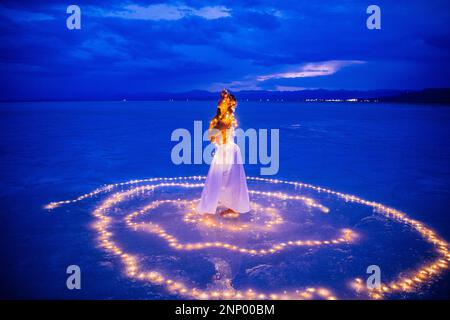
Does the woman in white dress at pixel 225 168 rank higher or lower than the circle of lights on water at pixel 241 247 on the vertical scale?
higher

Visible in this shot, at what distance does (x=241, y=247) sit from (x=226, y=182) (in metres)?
1.64

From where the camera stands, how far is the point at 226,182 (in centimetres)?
699

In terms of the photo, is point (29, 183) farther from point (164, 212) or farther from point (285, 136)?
point (285, 136)

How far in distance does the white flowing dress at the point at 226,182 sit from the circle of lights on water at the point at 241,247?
1.30ft

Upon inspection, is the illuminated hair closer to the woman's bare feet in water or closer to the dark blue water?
the woman's bare feet in water

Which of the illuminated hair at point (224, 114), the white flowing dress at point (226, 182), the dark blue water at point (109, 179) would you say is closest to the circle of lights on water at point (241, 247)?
the dark blue water at point (109, 179)

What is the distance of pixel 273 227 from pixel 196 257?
1831 mm

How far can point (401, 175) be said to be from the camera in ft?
37.6

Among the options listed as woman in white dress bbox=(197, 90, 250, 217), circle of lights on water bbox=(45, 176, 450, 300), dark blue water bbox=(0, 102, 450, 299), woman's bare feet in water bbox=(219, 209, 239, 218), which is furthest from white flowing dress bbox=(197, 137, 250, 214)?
dark blue water bbox=(0, 102, 450, 299)

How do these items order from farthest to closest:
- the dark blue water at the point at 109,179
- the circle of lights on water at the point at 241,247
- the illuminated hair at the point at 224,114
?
1. the illuminated hair at the point at 224,114
2. the dark blue water at the point at 109,179
3. the circle of lights on water at the point at 241,247

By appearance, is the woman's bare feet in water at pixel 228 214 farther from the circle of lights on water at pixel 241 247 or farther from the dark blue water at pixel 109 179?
the dark blue water at pixel 109 179

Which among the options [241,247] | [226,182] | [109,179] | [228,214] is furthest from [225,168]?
[109,179]

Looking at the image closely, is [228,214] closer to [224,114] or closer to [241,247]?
[241,247]

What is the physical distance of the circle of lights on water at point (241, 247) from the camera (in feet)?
15.0
